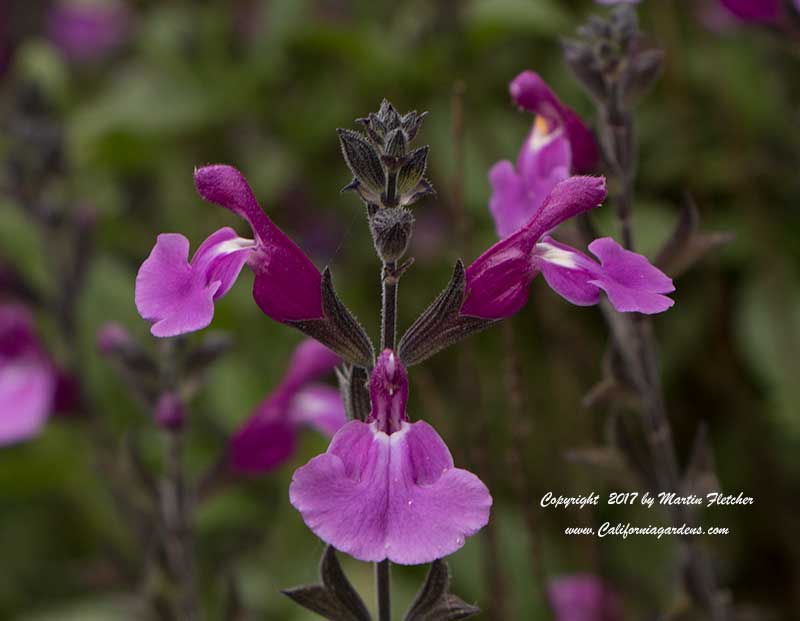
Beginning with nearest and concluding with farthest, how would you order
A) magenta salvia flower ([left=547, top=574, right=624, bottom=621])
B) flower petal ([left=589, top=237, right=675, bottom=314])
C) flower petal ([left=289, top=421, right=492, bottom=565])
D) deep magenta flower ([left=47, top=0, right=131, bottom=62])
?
flower petal ([left=289, top=421, right=492, bottom=565]) → flower petal ([left=589, top=237, right=675, bottom=314]) → magenta salvia flower ([left=547, top=574, right=624, bottom=621]) → deep magenta flower ([left=47, top=0, right=131, bottom=62])

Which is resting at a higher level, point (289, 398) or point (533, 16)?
point (533, 16)

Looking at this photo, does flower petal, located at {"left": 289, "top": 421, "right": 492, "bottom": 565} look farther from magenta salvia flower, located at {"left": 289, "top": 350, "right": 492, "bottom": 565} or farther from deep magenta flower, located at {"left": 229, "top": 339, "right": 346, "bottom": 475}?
deep magenta flower, located at {"left": 229, "top": 339, "right": 346, "bottom": 475}

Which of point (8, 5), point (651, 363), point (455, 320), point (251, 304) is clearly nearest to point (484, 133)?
point (251, 304)

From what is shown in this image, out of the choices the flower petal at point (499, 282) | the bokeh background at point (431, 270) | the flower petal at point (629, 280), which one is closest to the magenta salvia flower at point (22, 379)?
the bokeh background at point (431, 270)

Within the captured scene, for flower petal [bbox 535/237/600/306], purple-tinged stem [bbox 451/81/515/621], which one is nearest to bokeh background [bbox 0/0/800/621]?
purple-tinged stem [bbox 451/81/515/621]

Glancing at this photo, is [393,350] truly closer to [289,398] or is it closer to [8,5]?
[289,398]

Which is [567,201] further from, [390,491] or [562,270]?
[390,491]

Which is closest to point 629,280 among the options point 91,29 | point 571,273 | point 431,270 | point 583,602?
point 571,273
